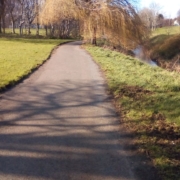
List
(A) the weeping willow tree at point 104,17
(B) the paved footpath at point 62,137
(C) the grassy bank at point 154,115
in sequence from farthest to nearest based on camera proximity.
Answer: (A) the weeping willow tree at point 104,17, (C) the grassy bank at point 154,115, (B) the paved footpath at point 62,137

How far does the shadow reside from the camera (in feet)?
13.3

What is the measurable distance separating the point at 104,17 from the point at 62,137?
2251cm

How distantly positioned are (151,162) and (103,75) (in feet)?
26.4

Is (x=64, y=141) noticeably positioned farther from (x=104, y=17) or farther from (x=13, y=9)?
(x=13, y=9)

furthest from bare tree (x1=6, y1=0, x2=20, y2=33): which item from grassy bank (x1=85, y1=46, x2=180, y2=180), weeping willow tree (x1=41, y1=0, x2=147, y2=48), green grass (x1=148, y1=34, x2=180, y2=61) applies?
grassy bank (x1=85, y1=46, x2=180, y2=180)

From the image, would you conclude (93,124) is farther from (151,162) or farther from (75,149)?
(151,162)

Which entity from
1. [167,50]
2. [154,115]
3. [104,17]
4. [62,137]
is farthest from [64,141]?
[167,50]

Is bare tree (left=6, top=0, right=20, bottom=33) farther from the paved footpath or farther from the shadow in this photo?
the shadow

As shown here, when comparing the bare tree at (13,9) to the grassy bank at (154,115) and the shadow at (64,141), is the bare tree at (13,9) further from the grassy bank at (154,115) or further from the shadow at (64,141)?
the shadow at (64,141)

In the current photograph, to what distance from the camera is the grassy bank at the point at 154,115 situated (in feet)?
15.1

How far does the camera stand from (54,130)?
18.4 ft

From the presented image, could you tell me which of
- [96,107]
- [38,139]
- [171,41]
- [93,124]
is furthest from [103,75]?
[171,41]

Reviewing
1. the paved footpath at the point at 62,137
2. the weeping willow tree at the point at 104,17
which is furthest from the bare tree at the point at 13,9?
the paved footpath at the point at 62,137

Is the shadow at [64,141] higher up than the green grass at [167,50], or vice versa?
the green grass at [167,50]
